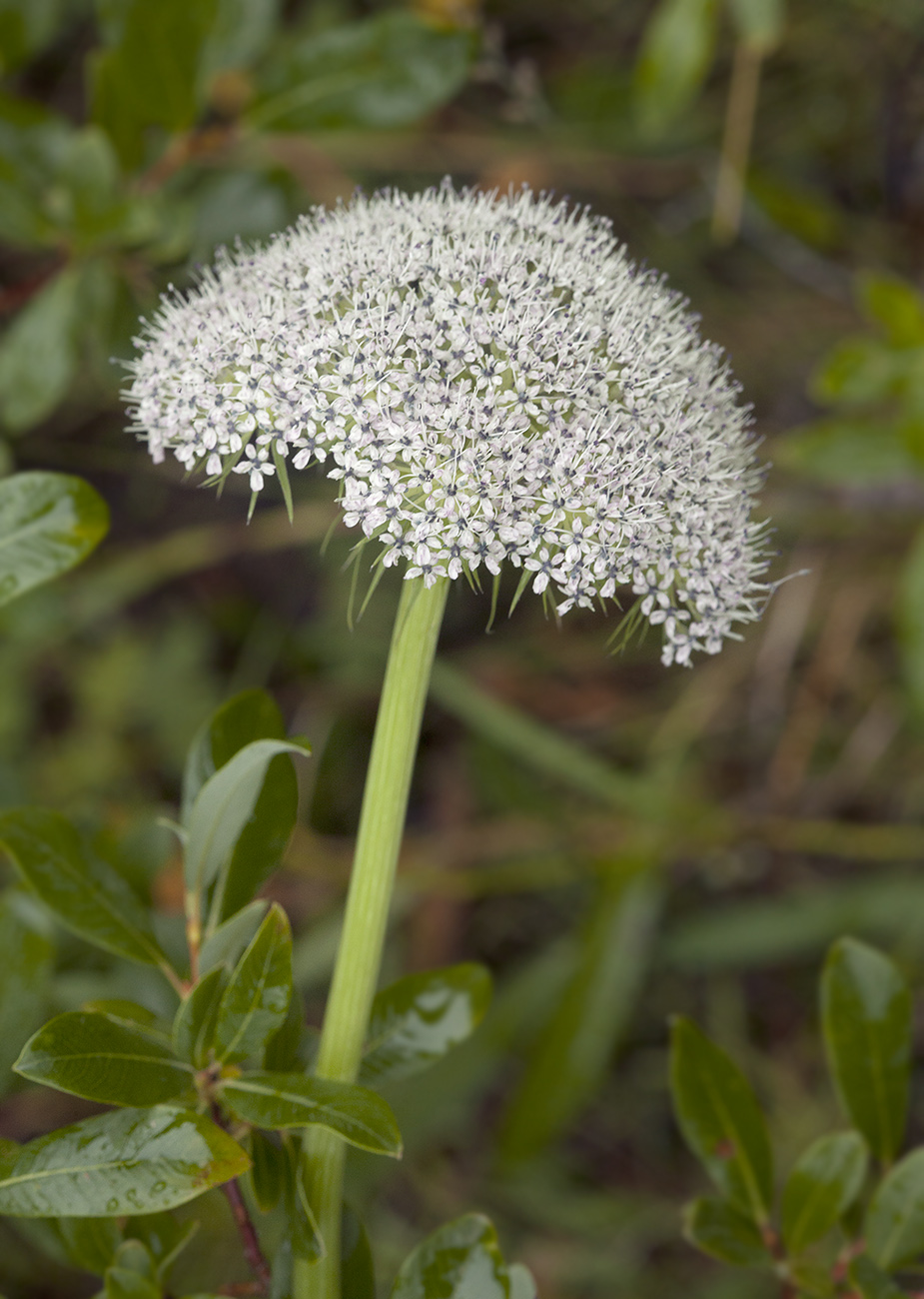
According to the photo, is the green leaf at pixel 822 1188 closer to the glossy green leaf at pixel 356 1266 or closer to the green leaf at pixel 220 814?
the glossy green leaf at pixel 356 1266

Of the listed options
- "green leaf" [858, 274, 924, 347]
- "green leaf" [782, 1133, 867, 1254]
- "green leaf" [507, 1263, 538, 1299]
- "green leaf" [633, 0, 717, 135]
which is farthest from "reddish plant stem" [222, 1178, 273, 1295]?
"green leaf" [633, 0, 717, 135]

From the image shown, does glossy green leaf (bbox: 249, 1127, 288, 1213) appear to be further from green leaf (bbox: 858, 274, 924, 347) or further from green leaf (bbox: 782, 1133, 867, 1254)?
green leaf (bbox: 858, 274, 924, 347)

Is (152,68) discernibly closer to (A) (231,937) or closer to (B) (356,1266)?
(A) (231,937)

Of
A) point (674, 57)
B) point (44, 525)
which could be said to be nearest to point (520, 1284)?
point (44, 525)

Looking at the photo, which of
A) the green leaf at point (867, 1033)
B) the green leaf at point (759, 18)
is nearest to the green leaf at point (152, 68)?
the green leaf at point (759, 18)

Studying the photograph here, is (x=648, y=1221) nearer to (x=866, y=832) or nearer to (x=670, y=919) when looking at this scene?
(x=670, y=919)
